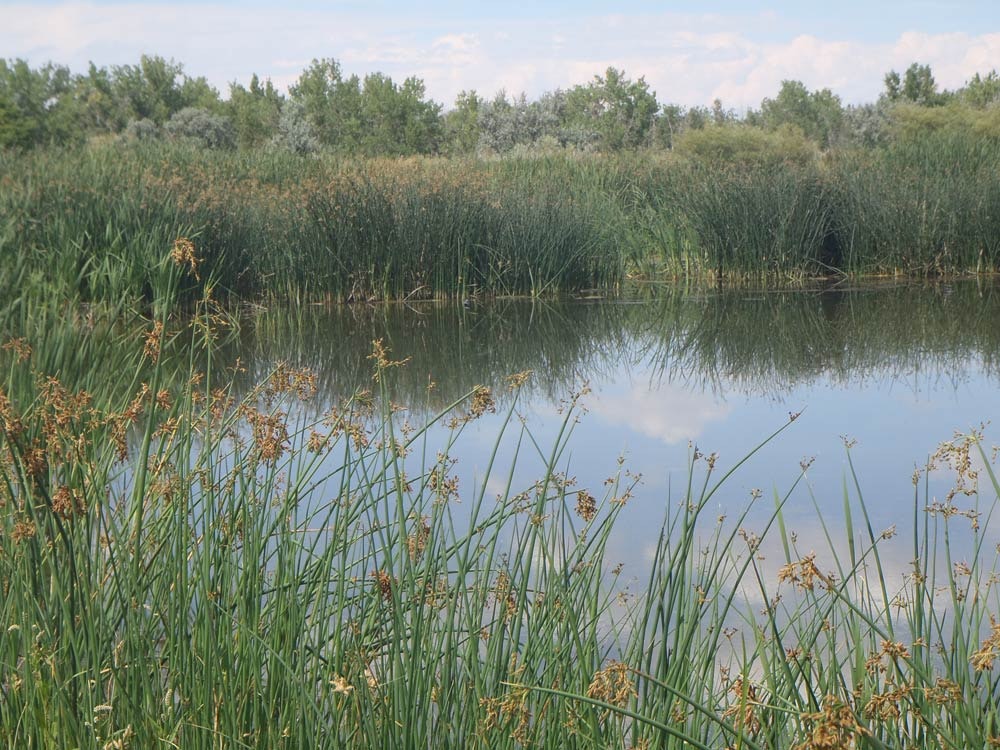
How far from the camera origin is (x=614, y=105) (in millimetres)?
38062

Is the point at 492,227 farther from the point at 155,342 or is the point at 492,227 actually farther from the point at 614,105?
the point at 614,105

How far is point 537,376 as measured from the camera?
6.56 meters

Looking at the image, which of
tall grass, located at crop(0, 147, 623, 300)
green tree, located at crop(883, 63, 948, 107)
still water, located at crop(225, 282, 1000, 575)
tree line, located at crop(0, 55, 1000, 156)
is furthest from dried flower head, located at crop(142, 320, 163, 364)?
green tree, located at crop(883, 63, 948, 107)

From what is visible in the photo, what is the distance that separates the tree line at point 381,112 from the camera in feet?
105

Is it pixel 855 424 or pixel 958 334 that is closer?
pixel 855 424

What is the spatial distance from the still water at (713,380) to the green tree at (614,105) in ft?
84.2

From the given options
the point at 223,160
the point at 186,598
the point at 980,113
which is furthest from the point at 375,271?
the point at 980,113

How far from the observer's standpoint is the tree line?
3192 centimetres

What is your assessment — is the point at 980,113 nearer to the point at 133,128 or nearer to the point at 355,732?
the point at 133,128

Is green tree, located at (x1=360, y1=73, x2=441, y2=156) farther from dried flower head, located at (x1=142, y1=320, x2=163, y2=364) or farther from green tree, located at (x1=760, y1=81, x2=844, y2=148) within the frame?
dried flower head, located at (x1=142, y1=320, x2=163, y2=364)

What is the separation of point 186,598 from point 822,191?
9628mm

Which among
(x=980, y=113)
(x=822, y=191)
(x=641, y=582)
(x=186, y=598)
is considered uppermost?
(x=980, y=113)

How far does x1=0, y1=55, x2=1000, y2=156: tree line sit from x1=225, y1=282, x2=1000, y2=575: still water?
2178 cm

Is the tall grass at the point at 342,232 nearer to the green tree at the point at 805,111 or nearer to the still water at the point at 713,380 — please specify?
the still water at the point at 713,380
